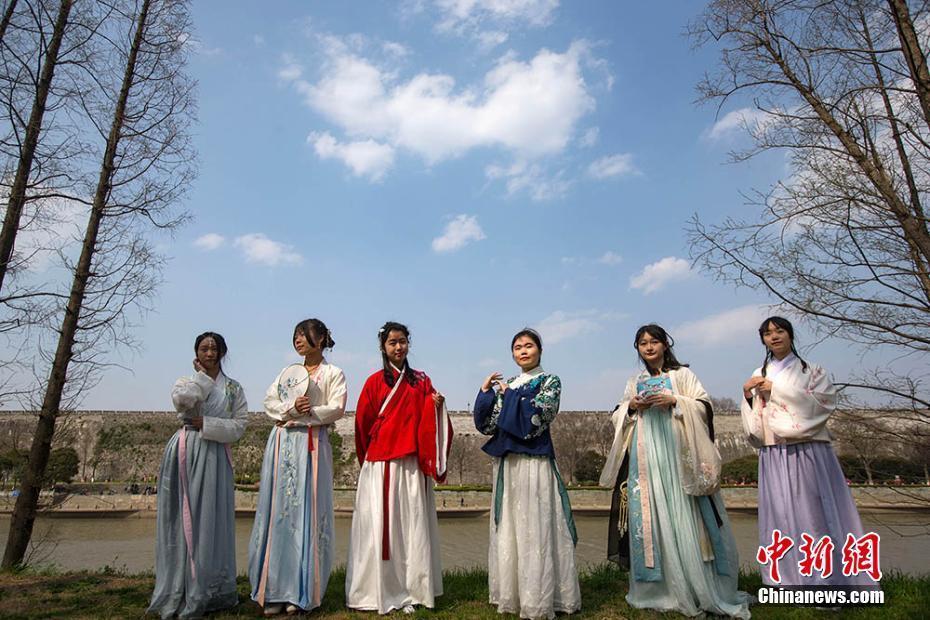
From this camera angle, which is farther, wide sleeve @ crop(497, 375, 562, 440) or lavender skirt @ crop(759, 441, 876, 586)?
wide sleeve @ crop(497, 375, 562, 440)

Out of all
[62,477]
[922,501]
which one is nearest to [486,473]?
[62,477]

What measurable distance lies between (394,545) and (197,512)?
1.51 metres

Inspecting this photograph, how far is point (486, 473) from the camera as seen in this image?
38.8m

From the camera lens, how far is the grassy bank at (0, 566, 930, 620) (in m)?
3.98

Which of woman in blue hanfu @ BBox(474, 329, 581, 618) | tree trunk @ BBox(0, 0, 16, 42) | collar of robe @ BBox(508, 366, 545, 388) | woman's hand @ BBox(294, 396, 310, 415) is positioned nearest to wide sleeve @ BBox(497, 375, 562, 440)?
woman in blue hanfu @ BBox(474, 329, 581, 618)

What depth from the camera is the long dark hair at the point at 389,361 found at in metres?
4.83

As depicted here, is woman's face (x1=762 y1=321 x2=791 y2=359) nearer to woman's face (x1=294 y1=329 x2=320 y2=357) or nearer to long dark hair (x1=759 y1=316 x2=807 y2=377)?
long dark hair (x1=759 y1=316 x2=807 y2=377)

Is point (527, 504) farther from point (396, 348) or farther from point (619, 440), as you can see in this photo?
point (396, 348)

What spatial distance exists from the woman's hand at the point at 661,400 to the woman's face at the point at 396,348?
1946mm

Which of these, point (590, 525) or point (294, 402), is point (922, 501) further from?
point (590, 525)

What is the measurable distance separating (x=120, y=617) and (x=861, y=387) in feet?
19.1

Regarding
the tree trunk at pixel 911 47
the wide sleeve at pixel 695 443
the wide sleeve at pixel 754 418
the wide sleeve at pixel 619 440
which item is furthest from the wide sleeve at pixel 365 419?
the tree trunk at pixel 911 47

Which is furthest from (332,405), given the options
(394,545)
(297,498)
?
(394,545)

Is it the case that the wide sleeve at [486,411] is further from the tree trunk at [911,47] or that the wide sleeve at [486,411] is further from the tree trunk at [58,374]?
the tree trunk at [58,374]
